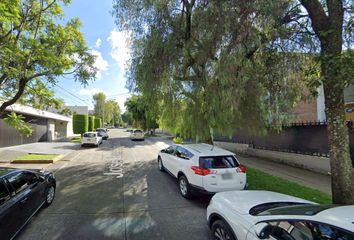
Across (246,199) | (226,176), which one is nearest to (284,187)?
(226,176)

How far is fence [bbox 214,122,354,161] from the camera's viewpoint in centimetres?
1060

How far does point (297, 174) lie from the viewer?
1041 cm

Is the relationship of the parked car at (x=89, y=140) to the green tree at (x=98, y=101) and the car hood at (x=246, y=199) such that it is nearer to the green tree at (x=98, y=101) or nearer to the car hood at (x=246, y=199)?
the car hood at (x=246, y=199)

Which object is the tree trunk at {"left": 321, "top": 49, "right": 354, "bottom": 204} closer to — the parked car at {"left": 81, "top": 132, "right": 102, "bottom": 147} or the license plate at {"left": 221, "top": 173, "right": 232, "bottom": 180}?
the license plate at {"left": 221, "top": 173, "right": 232, "bottom": 180}

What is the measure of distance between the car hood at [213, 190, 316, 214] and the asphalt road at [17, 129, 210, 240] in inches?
38.6

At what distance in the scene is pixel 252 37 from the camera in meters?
6.56

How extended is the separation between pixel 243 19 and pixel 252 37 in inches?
21.9

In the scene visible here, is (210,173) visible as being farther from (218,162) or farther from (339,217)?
(339,217)

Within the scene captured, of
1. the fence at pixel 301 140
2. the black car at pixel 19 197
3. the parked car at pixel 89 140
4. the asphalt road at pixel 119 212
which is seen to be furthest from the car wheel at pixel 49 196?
the parked car at pixel 89 140

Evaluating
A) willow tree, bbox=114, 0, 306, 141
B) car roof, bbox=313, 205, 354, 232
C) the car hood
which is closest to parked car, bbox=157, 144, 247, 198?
the car hood

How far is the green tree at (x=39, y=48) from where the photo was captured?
28.1 ft

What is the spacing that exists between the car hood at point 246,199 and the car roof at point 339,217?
1204 millimetres

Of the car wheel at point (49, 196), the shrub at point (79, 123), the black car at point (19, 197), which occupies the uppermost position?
the shrub at point (79, 123)

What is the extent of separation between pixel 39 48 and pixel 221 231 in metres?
8.87
